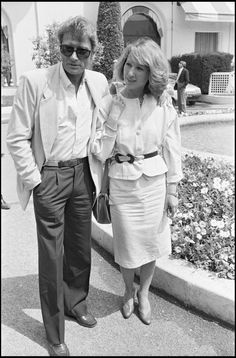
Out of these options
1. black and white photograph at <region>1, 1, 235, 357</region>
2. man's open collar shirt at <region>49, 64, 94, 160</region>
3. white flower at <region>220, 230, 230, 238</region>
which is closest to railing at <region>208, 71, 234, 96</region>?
black and white photograph at <region>1, 1, 235, 357</region>

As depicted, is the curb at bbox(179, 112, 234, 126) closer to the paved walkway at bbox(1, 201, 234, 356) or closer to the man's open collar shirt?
the paved walkway at bbox(1, 201, 234, 356)

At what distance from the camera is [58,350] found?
2146 mm

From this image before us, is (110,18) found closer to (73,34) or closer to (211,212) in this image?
(73,34)

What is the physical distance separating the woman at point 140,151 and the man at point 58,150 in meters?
0.10

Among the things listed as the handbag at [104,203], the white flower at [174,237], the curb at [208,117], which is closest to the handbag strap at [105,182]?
the handbag at [104,203]

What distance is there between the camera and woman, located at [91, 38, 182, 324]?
6.77 feet

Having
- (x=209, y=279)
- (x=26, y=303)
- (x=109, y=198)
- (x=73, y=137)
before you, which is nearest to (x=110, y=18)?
(x=73, y=137)

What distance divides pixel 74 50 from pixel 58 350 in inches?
59.9

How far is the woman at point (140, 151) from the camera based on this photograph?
206cm

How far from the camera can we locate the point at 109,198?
7.61 ft

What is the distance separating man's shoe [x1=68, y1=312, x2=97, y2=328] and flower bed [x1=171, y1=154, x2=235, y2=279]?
2.48 feet

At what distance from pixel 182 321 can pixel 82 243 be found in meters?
0.75

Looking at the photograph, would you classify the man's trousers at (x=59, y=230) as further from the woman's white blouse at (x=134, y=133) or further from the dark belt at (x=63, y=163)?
the woman's white blouse at (x=134, y=133)

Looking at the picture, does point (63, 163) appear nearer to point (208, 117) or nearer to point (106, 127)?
point (106, 127)
